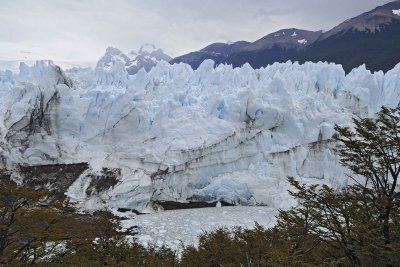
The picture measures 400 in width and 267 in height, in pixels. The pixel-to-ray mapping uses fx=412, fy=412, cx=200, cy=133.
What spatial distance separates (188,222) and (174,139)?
879 cm

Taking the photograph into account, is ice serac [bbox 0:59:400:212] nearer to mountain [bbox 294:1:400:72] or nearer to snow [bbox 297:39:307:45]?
mountain [bbox 294:1:400:72]

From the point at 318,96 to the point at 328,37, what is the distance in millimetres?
60281

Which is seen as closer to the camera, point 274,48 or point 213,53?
point 274,48

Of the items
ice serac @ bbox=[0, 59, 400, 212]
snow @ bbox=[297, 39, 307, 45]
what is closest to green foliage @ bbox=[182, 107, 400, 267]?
ice serac @ bbox=[0, 59, 400, 212]

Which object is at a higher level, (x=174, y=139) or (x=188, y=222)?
(x=174, y=139)

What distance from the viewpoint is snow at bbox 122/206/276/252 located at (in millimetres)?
23062

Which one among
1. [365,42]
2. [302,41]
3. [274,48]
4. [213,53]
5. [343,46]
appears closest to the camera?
[365,42]

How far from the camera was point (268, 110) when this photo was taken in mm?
34219

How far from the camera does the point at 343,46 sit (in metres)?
84.1

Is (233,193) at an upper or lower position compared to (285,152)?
lower

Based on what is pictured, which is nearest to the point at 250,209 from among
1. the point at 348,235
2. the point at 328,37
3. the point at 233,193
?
the point at 233,193

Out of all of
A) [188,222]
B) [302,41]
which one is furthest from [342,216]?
[302,41]

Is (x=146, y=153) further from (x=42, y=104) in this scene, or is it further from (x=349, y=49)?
(x=349, y=49)

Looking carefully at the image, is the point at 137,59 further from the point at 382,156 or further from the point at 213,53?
the point at 382,156
